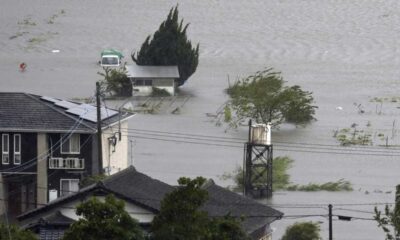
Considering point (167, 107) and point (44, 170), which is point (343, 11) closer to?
point (167, 107)

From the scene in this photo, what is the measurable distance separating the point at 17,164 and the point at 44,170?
310 millimetres

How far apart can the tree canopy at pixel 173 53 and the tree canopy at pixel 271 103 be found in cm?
393

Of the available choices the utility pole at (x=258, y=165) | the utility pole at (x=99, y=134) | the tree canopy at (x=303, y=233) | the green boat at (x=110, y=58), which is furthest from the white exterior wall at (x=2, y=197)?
the green boat at (x=110, y=58)

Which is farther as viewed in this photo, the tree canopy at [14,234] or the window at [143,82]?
the window at [143,82]

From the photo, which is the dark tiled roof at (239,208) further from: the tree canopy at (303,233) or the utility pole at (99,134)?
the utility pole at (99,134)

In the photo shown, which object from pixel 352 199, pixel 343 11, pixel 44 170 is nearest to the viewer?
pixel 44 170

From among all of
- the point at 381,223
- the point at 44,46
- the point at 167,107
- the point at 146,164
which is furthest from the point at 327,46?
the point at 381,223

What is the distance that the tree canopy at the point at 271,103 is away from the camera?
911 inches

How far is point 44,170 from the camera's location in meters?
15.1

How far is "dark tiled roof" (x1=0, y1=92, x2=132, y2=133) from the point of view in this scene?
50.2ft

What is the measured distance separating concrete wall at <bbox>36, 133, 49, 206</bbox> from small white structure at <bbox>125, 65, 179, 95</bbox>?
1170cm

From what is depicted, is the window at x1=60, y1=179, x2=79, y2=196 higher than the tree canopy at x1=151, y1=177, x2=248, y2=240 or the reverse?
the reverse

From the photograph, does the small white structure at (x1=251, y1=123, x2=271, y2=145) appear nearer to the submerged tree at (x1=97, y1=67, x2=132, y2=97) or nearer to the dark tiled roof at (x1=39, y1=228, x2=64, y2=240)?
the dark tiled roof at (x1=39, y1=228, x2=64, y2=240)

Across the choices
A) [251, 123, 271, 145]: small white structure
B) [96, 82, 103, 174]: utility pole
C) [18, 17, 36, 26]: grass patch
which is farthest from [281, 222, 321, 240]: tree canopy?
[18, 17, 36, 26]: grass patch
